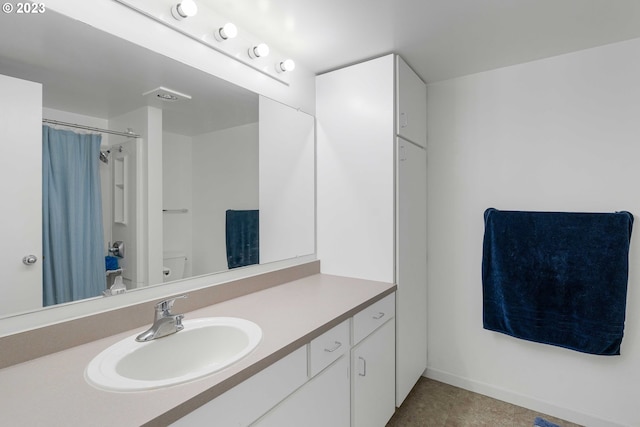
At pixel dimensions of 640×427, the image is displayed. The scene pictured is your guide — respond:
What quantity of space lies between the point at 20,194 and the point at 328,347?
120 cm

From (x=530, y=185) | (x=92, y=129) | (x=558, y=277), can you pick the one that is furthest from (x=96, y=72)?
(x=558, y=277)

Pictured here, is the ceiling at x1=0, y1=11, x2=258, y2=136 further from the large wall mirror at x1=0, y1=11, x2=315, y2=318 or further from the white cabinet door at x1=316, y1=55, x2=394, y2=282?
the white cabinet door at x1=316, y1=55, x2=394, y2=282

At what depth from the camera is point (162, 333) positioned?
3.71 feet

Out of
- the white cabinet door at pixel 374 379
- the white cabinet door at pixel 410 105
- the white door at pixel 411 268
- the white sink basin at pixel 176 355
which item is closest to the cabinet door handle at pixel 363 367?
the white cabinet door at pixel 374 379

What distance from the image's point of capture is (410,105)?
205 centimetres

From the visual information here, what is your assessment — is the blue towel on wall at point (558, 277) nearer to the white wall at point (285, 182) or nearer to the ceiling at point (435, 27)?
the ceiling at point (435, 27)

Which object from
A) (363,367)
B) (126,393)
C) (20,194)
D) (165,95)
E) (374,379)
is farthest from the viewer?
(374,379)

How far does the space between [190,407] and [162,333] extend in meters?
0.44

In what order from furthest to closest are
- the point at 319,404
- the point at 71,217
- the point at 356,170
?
the point at 356,170 → the point at 319,404 → the point at 71,217

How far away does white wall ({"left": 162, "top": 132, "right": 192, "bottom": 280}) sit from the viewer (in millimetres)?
1407

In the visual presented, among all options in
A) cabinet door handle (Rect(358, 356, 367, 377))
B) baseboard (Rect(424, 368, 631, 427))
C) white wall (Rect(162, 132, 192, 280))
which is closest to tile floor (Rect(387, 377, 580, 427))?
baseboard (Rect(424, 368, 631, 427))

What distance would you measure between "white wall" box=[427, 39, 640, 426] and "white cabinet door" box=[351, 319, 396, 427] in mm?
725

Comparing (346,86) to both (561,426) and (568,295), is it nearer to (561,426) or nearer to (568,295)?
(568,295)

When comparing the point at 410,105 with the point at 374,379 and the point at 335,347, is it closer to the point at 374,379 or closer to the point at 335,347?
the point at 335,347
